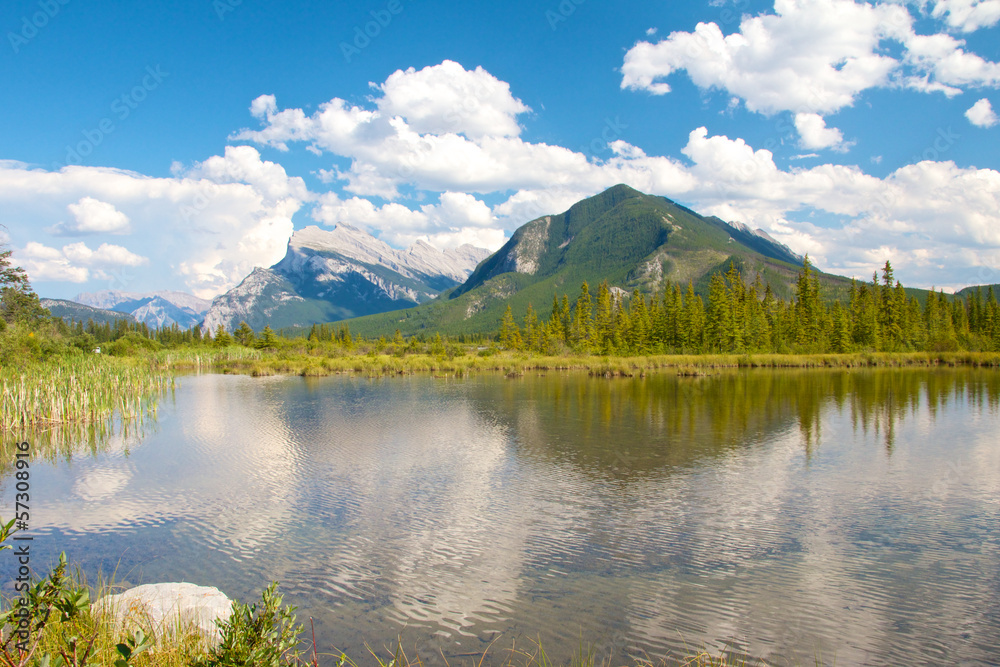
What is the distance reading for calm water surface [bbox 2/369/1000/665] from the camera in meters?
8.17

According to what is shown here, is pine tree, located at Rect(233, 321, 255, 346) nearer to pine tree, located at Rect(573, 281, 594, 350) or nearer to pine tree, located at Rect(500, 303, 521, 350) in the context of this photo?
pine tree, located at Rect(500, 303, 521, 350)

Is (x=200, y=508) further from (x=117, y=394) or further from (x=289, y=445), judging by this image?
(x=117, y=394)

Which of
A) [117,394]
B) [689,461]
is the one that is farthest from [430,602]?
[117,394]

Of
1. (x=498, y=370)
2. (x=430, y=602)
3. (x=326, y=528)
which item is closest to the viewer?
(x=430, y=602)

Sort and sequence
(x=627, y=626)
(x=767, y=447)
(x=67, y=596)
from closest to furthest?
1. (x=67, y=596)
2. (x=627, y=626)
3. (x=767, y=447)

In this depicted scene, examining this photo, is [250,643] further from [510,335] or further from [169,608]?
[510,335]

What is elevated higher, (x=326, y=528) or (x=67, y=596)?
(x=67, y=596)

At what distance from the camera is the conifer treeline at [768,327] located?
78.5 metres

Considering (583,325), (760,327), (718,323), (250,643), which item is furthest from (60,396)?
(760,327)

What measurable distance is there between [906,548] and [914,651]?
4.04 metres

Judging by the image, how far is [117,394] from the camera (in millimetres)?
31000

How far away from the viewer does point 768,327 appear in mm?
82375

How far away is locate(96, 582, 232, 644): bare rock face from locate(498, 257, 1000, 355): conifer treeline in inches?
2995

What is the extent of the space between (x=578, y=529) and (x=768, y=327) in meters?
80.5
